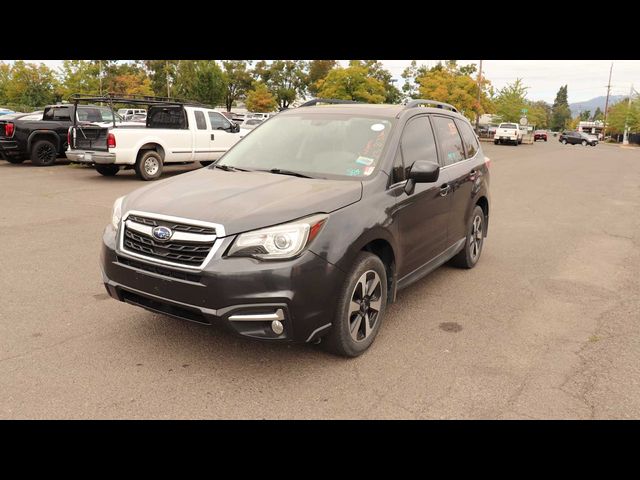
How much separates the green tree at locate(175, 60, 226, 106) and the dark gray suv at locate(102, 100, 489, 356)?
5636cm

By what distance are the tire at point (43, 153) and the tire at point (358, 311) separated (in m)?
15.1

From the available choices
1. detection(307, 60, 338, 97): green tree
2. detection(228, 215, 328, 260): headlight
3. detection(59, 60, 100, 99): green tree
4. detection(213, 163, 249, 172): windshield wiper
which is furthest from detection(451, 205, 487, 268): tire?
detection(307, 60, 338, 97): green tree

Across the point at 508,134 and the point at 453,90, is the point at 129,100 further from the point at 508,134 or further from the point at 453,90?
the point at 508,134

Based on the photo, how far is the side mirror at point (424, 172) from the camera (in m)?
4.17

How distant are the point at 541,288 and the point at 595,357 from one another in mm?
1723

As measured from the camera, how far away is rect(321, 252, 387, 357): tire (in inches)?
143

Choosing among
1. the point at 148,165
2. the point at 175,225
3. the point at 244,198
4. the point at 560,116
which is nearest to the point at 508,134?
the point at 148,165

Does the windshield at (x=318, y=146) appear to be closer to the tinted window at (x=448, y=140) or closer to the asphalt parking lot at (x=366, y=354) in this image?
the tinted window at (x=448, y=140)

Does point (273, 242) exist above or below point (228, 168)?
below

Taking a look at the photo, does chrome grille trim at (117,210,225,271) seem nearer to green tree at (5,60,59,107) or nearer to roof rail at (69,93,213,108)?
roof rail at (69,93,213,108)

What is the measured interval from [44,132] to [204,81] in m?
44.6

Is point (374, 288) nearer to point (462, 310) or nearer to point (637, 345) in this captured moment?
point (462, 310)

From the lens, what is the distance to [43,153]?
16.2 meters

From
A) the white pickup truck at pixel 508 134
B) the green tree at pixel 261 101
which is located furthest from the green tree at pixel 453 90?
the green tree at pixel 261 101
